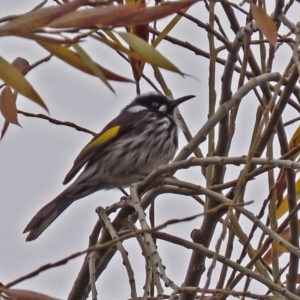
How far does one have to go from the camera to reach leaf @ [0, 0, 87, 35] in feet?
4.22

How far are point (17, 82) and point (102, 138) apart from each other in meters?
3.40

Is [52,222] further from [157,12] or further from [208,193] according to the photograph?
[157,12]

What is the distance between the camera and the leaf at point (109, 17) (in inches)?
51.8

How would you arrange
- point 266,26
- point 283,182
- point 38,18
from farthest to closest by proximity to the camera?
point 283,182
point 266,26
point 38,18

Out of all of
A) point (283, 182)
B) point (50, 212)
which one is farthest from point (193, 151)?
point (50, 212)

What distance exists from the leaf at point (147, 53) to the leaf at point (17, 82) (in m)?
0.21

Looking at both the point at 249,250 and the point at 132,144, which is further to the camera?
the point at 132,144

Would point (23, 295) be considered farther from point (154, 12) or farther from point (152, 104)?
point (152, 104)

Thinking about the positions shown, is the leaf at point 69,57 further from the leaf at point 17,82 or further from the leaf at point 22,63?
the leaf at point 22,63

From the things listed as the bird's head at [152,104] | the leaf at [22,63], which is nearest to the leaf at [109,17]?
the leaf at [22,63]

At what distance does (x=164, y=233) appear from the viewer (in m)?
2.41

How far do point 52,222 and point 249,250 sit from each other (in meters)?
1.66

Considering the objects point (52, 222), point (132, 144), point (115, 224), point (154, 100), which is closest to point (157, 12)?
point (115, 224)

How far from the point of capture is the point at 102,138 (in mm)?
4758
